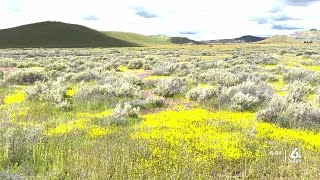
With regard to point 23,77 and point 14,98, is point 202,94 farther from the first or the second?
point 23,77

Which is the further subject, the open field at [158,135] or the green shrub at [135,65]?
the green shrub at [135,65]

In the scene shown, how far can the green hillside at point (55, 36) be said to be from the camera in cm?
13288

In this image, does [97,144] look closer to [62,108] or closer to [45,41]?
[62,108]

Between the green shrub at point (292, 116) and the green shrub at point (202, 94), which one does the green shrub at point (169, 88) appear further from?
the green shrub at point (292, 116)

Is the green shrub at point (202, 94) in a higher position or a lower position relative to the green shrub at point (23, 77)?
lower

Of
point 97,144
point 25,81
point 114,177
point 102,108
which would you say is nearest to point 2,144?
point 97,144

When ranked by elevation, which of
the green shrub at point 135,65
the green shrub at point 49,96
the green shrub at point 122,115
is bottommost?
the green shrub at point 135,65

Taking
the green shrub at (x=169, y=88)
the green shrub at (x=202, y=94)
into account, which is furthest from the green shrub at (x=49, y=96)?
the green shrub at (x=202, y=94)

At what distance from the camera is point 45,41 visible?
13688 centimetres

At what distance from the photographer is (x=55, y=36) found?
14575 centimetres

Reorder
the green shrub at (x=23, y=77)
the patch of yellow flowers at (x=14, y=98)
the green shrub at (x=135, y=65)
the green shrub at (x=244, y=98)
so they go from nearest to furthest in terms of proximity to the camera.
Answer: the green shrub at (x=244, y=98) → the patch of yellow flowers at (x=14, y=98) → the green shrub at (x=23, y=77) → the green shrub at (x=135, y=65)

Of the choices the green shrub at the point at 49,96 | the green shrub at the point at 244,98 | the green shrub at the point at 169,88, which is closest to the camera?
the green shrub at the point at 49,96

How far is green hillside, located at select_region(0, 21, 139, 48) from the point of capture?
133m

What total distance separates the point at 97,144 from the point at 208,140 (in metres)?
2.78
